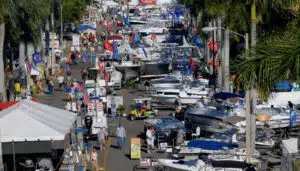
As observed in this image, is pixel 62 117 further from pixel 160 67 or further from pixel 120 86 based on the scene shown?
pixel 160 67

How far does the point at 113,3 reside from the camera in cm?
13738

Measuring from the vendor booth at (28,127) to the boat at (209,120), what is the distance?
10908 mm

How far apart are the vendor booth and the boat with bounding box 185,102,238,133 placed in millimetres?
10908

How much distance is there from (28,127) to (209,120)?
14.3 metres

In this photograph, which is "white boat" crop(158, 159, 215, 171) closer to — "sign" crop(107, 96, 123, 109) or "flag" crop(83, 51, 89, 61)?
"sign" crop(107, 96, 123, 109)

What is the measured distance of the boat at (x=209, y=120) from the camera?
39812 millimetres

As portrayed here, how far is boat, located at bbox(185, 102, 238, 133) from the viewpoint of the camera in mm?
39812

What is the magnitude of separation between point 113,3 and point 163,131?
326ft

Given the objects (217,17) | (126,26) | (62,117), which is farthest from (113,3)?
(62,117)

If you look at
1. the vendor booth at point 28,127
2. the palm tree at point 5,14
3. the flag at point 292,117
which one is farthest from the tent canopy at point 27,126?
the flag at point 292,117

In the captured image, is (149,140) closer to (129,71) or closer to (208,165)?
(208,165)

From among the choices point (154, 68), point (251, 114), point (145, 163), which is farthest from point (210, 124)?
point (154, 68)

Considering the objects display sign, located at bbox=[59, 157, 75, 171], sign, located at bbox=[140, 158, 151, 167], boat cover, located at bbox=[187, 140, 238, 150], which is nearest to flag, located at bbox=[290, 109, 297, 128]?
boat cover, located at bbox=[187, 140, 238, 150]

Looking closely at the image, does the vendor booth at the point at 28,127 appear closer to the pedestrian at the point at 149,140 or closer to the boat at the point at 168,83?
the pedestrian at the point at 149,140
